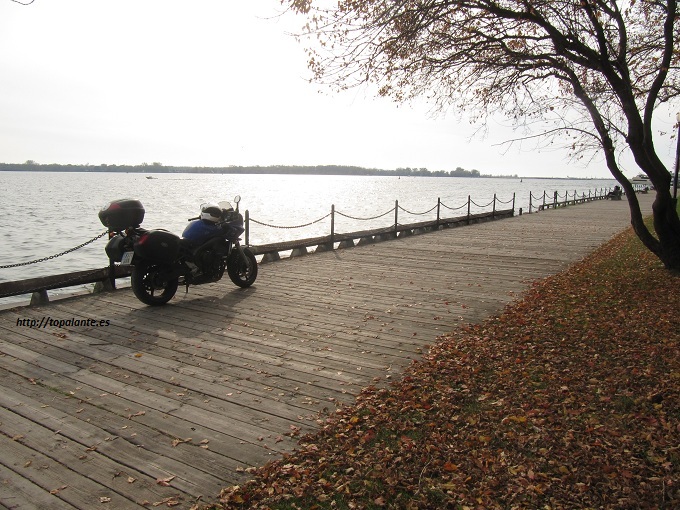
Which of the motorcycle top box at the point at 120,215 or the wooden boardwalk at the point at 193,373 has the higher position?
the motorcycle top box at the point at 120,215

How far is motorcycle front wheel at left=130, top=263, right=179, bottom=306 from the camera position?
712cm

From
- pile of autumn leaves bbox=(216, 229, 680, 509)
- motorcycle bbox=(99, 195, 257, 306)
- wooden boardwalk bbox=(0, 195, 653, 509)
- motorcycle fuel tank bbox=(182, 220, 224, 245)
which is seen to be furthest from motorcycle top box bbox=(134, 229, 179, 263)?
pile of autumn leaves bbox=(216, 229, 680, 509)

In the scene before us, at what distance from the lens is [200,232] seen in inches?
318

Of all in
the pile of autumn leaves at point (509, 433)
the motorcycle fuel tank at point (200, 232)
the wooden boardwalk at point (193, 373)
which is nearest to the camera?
the pile of autumn leaves at point (509, 433)

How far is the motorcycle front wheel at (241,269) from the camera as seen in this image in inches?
336

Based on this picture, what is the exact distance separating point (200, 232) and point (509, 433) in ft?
18.6

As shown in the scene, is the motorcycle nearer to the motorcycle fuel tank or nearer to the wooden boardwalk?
the motorcycle fuel tank

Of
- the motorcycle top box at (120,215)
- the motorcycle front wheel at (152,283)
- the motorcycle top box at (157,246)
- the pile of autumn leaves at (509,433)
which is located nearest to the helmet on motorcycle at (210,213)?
the motorcycle top box at (157,246)

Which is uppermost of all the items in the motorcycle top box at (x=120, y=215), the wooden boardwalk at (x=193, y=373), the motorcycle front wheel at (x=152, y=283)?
the motorcycle top box at (x=120, y=215)

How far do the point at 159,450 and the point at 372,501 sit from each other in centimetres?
145

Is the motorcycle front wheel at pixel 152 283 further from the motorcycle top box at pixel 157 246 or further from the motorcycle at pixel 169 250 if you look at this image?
the motorcycle top box at pixel 157 246

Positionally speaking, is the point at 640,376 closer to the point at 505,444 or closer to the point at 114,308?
the point at 505,444

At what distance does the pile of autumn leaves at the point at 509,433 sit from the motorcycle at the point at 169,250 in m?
3.81

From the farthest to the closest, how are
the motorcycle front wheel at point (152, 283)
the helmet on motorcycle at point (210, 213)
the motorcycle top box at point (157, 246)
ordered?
the helmet on motorcycle at point (210, 213) < the motorcycle front wheel at point (152, 283) < the motorcycle top box at point (157, 246)
